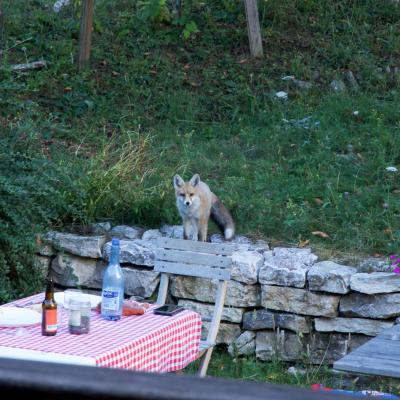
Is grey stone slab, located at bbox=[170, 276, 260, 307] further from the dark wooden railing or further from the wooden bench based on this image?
the dark wooden railing

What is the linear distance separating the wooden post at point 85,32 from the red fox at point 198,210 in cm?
370

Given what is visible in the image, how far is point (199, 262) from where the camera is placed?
227 inches

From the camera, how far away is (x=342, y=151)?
8305 mm

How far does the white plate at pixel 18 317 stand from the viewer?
4.04 meters

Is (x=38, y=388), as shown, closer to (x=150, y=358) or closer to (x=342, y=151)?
(x=150, y=358)

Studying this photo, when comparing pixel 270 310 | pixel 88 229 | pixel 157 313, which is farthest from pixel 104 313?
pixel 88 229

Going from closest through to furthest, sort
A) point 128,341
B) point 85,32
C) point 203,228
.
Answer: point 128,341, point 203,228, point 85,32

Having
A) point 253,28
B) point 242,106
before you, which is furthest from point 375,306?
point 253,28

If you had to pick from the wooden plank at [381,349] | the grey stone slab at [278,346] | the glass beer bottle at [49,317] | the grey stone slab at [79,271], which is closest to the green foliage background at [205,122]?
the grey stone slab at [79,271]

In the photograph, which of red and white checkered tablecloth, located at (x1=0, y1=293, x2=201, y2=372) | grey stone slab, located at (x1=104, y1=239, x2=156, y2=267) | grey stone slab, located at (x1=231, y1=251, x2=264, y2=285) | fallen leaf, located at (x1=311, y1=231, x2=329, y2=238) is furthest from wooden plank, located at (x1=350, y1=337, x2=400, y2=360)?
grey stone slab, located at (x1=104, y1=239, x2=156, y2=267)

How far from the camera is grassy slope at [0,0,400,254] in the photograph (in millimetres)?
7211

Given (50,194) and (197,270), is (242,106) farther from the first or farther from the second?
(197,270)

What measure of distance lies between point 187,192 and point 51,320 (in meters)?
2.96

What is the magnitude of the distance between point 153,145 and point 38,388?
308 inches
